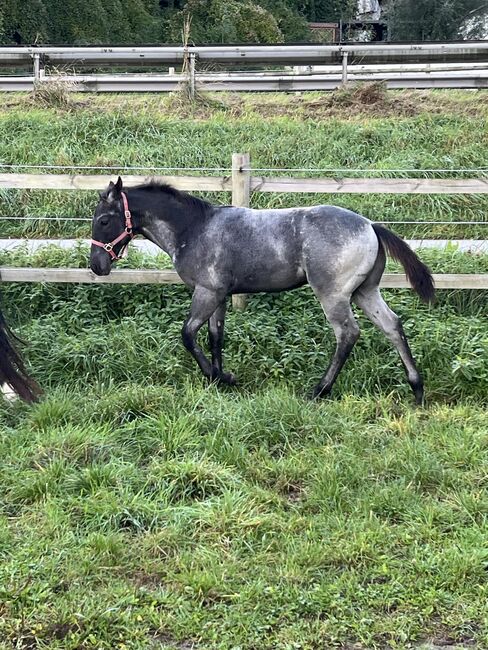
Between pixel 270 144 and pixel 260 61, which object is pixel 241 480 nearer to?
pixel 270 144

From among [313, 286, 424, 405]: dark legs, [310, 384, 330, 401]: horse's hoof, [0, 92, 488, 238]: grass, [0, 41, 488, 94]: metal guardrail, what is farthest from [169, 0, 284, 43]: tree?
[310, 384, 330, 401]: horse's hoof

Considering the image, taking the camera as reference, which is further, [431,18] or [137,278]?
[431,18]

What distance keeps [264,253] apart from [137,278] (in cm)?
143

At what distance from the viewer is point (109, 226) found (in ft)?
17.4

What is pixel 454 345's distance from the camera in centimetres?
574

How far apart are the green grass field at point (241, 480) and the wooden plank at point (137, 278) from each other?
32 centimetres

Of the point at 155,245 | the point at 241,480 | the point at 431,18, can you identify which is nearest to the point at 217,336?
the point at 241,480

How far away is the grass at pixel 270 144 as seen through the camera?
349 inches

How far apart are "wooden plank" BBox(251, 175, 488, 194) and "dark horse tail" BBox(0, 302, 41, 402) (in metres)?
2.68

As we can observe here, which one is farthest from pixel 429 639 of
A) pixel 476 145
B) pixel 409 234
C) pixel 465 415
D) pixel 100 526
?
pixel 476 145

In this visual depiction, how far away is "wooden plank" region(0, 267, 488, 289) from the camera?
6.04m

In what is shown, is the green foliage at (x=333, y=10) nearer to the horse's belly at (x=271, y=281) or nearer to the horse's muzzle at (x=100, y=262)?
the horse's belly at (x=271, y=281)

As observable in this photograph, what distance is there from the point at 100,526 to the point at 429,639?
1.67 metres

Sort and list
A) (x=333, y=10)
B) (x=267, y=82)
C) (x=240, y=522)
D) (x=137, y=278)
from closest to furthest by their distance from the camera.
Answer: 1. (x=240, y=522)
2. (x=137, y=278)
3. (x=267, y=82)
4. (x=333, y=10)
